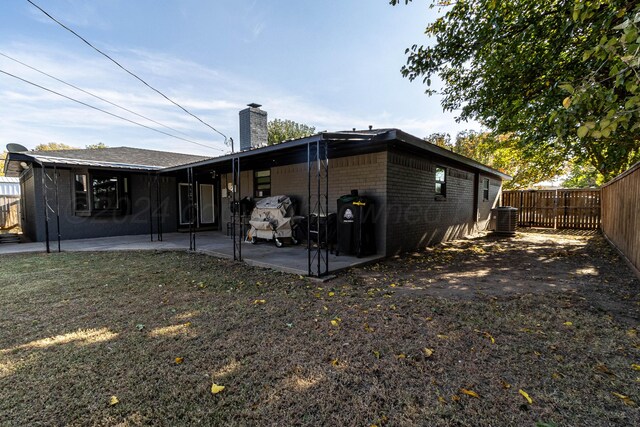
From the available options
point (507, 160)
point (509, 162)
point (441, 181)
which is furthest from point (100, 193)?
point (509, 162)

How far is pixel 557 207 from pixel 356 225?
40.8ft

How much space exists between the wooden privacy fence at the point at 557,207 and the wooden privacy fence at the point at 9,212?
23308mm

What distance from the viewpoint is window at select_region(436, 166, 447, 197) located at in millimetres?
8742

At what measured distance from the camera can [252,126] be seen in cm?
1112

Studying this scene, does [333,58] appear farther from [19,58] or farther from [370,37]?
[19,58]

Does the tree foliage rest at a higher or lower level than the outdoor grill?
higher

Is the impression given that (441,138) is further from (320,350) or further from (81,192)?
(320,350)

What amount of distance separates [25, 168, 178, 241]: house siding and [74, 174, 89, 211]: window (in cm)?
13

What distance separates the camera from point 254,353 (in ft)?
8.20

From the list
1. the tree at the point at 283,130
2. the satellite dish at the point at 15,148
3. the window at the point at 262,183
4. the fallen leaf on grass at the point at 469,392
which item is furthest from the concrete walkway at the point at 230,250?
the tree at the point at 283,130

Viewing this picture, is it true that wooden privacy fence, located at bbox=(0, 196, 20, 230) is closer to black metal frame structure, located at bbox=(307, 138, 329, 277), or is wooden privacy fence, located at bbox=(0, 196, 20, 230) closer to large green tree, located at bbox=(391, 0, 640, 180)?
black metal frame structure, located at bbox=(307, 138, 329, 277)

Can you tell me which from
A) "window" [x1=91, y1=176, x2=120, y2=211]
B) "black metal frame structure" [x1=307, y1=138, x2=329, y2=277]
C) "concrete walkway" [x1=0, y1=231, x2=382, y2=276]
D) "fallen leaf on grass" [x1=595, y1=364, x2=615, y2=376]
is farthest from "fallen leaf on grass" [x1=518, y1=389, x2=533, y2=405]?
"window" [x1=91, y1=176, x2=120, y2=211]

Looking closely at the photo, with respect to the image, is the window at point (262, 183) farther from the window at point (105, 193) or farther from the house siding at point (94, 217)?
the window at point (105, 193)

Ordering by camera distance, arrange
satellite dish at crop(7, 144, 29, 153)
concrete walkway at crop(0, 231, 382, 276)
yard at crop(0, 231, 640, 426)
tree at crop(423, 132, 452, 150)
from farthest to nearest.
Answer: tree at crop(423, 132, 452, 150) < satellite dish at crop(7, 144, 29, 153) < concrete walkway at crop(0, 231, 382, 276) < yard at crop(0, 231, 640, 426)
